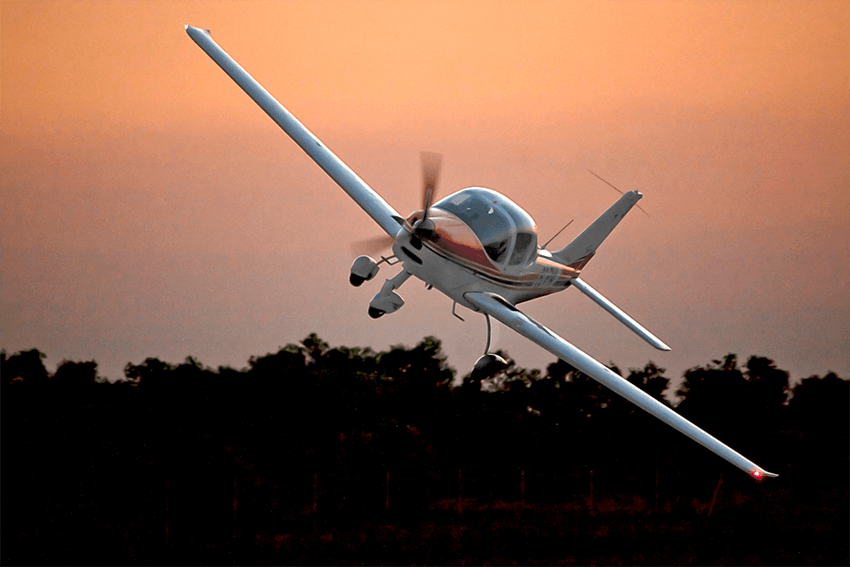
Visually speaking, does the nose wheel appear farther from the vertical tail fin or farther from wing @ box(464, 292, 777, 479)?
the vertical tail fin

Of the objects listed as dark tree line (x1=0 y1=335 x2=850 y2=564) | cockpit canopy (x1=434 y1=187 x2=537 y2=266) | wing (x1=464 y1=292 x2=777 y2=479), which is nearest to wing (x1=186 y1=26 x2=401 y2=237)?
cockpit canopy (x1=434 y1=187 x2=537 y2=266)

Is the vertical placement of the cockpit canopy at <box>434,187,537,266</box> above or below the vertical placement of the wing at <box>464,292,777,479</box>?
above

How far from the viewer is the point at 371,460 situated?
43.9 meters

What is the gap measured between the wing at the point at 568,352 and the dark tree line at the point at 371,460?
2012 millimetres

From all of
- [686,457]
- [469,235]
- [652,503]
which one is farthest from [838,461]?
[469,235]

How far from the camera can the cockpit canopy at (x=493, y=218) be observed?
86.3 ft

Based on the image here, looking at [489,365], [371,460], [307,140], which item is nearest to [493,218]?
[489,365]

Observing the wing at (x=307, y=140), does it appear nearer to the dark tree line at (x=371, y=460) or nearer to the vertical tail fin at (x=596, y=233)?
the dark tree line at (x=371, y=460)

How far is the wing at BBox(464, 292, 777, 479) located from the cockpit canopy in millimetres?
1165

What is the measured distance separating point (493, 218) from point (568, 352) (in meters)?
4.08

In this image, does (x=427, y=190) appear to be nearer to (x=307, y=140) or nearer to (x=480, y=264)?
(x=480, y=264)

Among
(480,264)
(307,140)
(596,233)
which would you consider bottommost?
(480,264)

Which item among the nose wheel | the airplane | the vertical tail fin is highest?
the vertical tail fin

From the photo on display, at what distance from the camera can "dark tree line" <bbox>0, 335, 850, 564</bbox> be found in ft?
114
